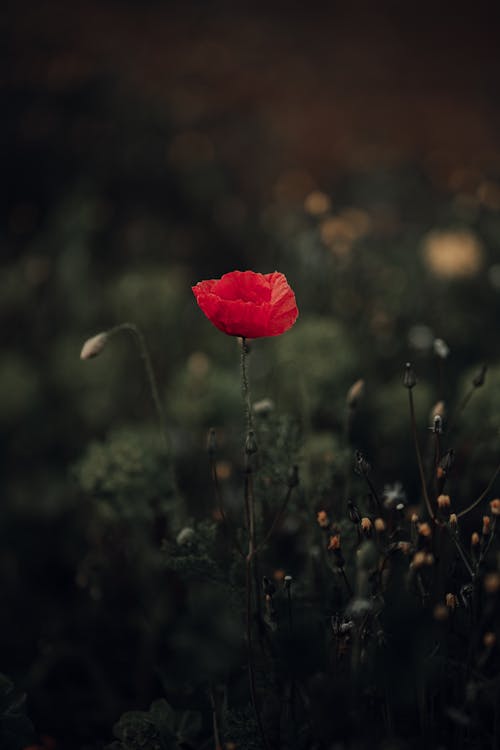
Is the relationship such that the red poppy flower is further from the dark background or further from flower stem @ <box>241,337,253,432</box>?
the dark background

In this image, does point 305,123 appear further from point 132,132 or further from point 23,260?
point 23,260

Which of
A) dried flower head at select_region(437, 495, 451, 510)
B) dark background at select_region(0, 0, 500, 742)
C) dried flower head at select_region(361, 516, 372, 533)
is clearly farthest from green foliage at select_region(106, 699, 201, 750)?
dried flower head at select_region(437, 495, 451, 510)

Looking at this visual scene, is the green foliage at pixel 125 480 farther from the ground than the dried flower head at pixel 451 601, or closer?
closer

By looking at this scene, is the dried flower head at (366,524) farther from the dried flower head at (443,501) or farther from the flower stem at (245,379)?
the flower stem at (245,379)

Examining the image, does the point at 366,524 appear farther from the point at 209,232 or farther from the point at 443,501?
the point at 209,232

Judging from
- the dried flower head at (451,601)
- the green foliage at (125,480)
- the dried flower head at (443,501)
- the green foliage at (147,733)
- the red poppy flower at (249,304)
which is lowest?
the green foliage at (147,733)

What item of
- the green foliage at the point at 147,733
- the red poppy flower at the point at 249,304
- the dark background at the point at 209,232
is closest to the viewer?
the red poppy flower at the point at 249,304

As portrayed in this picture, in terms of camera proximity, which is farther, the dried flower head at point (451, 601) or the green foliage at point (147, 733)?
the green foliage at point (147, 733)

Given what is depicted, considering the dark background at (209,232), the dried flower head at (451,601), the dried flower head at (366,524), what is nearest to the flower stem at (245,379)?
the dried flower head at (366,524)
